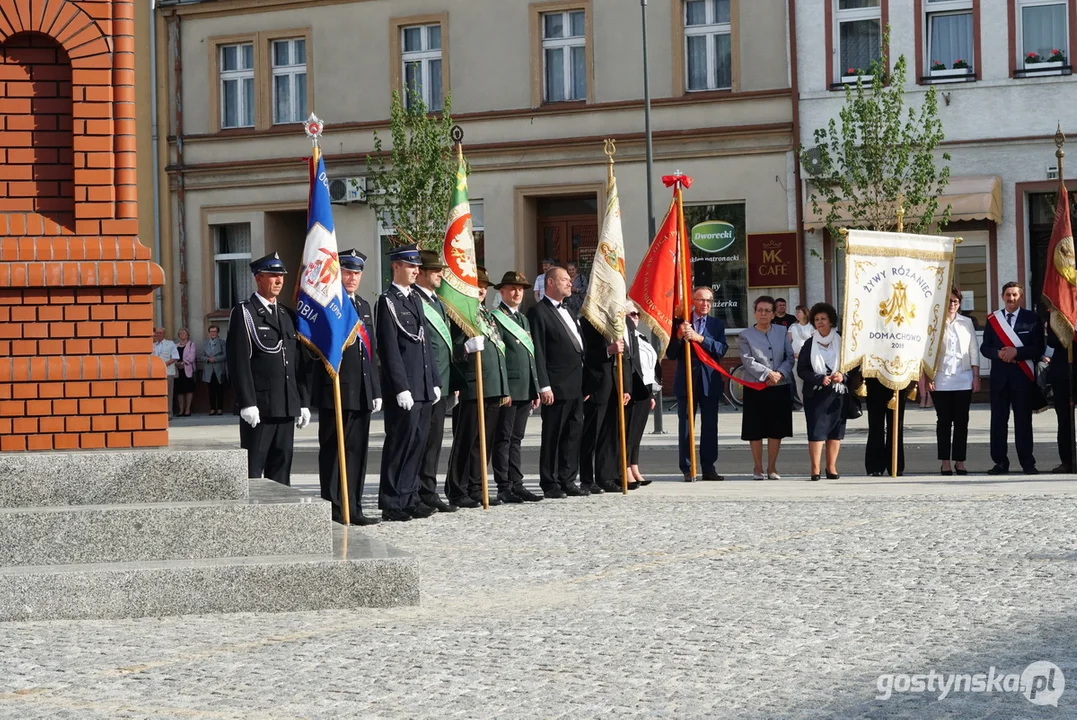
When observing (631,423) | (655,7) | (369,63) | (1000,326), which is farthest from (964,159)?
(631,423)

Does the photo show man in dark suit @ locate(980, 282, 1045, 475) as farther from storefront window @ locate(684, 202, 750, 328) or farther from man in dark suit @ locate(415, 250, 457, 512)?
storefront window @ locate(684, 202, 750, 328)

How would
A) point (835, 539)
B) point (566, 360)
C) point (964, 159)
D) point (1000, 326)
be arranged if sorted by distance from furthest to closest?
point (964, 159) < point (1000, 326) < point (566, 360) < point (835, 539)

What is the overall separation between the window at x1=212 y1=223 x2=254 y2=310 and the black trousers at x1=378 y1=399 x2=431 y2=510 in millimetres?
22500

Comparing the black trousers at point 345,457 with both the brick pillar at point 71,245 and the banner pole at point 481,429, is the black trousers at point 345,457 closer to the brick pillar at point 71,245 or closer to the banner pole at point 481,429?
the banner pole at point 481,429

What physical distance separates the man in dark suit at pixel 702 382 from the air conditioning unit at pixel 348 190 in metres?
17.1

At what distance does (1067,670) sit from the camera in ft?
21.2

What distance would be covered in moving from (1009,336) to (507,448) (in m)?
5.14

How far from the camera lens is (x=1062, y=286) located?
16297 millimetres

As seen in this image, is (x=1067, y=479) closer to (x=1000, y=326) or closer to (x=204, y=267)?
(x=1000, y=326)

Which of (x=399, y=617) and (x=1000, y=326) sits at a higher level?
(x=1000, y=326)

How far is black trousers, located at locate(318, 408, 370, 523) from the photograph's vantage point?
12531 mm

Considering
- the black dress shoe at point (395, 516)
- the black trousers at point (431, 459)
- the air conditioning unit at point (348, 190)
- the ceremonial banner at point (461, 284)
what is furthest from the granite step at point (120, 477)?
the air conditioning unit at point (348, 190)

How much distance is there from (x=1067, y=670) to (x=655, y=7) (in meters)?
26.0

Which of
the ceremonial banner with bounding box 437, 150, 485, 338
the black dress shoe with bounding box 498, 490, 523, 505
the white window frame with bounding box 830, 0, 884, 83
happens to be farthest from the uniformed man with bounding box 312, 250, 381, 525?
the white window frame with bounding box 830, 0, 884, 83
